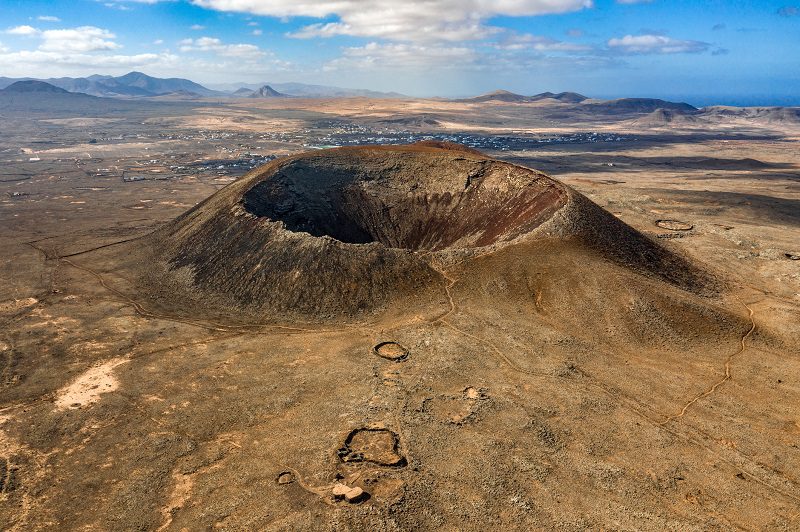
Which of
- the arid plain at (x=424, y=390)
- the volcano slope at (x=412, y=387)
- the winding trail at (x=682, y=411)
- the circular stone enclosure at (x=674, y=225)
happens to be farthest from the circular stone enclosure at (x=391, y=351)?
the circular stone enclosure at (x=674, y=225)

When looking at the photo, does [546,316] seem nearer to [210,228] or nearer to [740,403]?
[740,403]

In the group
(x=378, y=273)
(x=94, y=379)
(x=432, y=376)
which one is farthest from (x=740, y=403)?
(x=94, y=379)

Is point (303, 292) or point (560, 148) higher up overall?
point (560, 148)

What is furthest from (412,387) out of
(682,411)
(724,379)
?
(724,379)

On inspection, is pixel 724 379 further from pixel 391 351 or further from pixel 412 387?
pixel 391 351

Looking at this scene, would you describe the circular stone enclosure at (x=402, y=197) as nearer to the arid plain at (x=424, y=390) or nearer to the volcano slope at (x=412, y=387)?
the volcano slope at (x=412, y=387)
